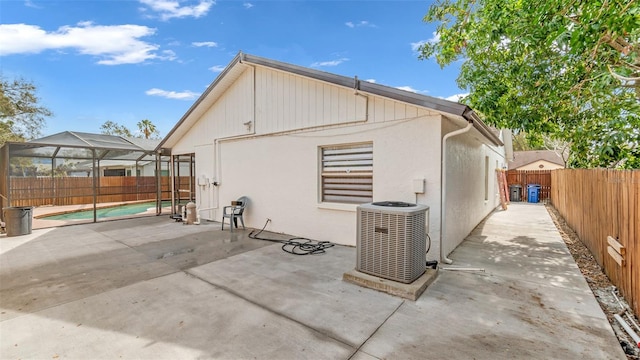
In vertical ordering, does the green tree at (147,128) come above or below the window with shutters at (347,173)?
above

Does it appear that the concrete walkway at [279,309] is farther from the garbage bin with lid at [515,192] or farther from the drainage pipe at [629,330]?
the garbage bin with lid at [515,192]

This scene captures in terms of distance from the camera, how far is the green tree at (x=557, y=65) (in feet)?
12.5

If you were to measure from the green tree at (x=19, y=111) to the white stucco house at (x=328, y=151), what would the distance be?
15000 millimetres

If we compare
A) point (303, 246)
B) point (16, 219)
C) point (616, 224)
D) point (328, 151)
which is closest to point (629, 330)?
point (616, 224)

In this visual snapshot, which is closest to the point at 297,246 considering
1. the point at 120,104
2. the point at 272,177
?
the point at 272,177

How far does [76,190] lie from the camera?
13.6m

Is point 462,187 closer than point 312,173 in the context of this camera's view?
Yes

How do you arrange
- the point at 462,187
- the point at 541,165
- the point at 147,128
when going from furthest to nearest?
the point at 147,128
the point at 541,165
the point at 462,187

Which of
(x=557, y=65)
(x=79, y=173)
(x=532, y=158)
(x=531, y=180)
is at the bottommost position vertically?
(x=531, y=180)

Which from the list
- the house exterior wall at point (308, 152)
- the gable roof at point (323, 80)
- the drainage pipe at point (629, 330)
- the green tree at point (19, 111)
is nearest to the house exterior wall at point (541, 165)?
the house exterior wall at point (308, 152)

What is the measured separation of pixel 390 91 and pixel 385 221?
7.55ft

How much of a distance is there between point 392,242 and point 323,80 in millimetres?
3544

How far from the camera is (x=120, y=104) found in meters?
24.6

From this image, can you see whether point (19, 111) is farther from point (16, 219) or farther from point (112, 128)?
point (112, 128)
